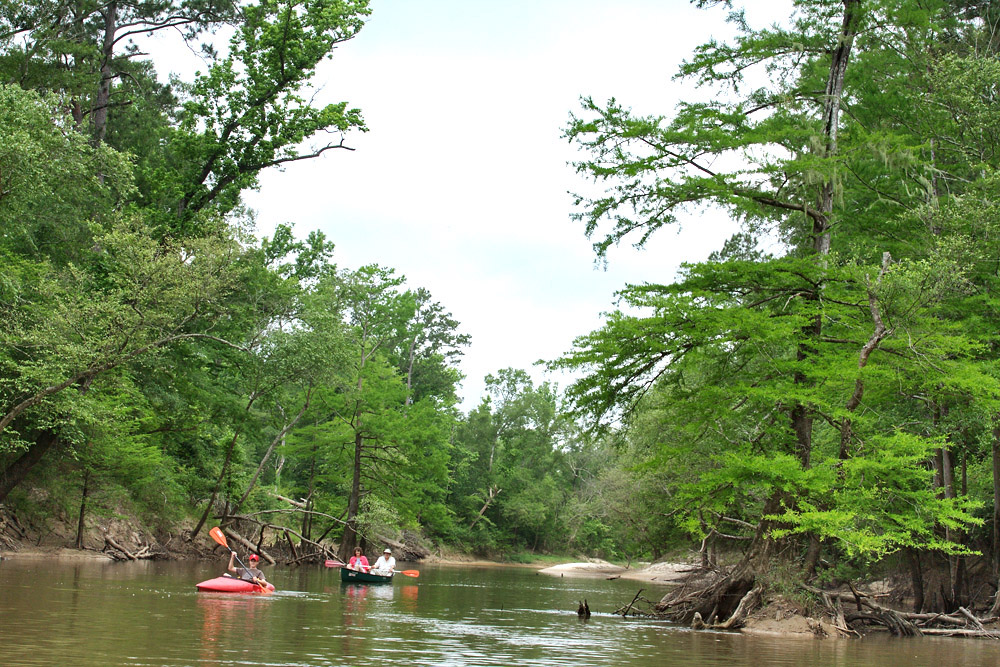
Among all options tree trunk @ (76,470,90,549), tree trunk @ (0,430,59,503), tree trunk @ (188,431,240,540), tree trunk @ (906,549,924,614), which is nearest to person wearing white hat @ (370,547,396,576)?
tree trunk @ (188,431,240,540)

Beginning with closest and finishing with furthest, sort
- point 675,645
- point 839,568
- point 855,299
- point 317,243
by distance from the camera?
point 675,645 < point 855,299 < point 839,568 < point 317,243

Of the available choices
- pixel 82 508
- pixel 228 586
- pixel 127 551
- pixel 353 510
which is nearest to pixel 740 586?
pixel 228 586

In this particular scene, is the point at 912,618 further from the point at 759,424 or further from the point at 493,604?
the point at 493,604

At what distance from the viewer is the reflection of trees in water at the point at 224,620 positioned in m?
10.6

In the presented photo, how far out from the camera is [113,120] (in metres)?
34.9

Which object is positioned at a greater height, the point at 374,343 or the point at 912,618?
the point at 374,343

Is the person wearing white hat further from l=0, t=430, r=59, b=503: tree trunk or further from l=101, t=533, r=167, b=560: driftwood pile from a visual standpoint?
l=0, t=430, r=59, b=503: tree trunk

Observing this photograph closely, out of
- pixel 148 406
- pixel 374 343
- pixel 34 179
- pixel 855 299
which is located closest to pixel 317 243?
pixel 374 343

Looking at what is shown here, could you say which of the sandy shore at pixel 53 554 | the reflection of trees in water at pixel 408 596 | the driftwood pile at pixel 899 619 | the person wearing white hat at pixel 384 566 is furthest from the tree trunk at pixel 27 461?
the driftwood pile at pixel 899 619

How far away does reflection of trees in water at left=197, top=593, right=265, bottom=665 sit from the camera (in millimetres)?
10647

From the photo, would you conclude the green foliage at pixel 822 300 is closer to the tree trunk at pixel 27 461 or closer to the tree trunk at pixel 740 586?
the tree trunk at pixel 740 586

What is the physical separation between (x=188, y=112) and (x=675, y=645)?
20.9m

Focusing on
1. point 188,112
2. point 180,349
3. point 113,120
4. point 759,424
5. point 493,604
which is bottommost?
point 493,604

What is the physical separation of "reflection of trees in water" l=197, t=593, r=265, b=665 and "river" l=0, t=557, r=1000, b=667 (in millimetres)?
23
